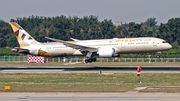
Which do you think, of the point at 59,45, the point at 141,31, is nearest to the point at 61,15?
the point at 141,31

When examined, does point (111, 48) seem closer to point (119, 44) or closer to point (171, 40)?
point (119, 44)

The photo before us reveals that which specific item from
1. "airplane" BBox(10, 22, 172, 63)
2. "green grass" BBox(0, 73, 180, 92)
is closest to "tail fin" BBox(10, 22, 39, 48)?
"airplane" BBox(10, 22, 172, 63)

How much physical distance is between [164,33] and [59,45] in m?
70.0

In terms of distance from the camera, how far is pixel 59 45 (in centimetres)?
4875

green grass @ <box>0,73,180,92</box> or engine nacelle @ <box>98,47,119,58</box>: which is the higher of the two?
engine nacelle @ <box>98,47,119,58</box>

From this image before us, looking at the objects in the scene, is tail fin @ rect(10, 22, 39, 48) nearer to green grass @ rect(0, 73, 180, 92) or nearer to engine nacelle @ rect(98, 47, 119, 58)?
engine nacelle @ rect(98, 47, 119, 58)
